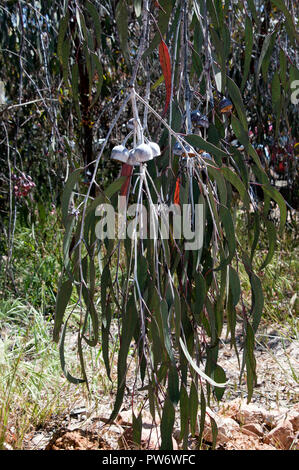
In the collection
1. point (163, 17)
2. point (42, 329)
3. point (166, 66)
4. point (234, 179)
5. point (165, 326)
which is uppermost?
point (163, 17)

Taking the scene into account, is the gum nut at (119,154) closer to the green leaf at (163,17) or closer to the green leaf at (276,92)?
the green leaf at (163,17)

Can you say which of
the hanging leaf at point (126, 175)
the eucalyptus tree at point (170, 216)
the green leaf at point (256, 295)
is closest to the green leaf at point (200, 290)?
the eucalyptus tree at point (170, 216)

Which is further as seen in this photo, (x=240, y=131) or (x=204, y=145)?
(x=240, y=131)

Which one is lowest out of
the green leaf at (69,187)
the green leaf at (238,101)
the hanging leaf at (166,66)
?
the green leaf at (69,187)

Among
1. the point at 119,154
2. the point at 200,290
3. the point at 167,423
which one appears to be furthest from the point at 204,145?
the point at 167,423

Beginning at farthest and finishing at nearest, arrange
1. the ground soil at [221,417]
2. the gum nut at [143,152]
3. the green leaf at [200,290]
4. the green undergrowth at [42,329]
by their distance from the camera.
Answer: the green undergrowth at [42,329], the ground soil at [221,417], the green leaf at [200,290], the gum nut at [143,152]

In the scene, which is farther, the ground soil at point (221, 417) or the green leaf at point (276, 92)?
the ground soil at point (221, 417)

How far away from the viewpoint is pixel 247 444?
175 cm

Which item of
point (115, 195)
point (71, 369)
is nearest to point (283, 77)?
point (115, 195)

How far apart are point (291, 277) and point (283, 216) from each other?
7.08 feet

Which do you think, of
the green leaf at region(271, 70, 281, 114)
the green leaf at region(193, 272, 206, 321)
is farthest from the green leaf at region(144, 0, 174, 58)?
the green leaf at region(193, 272, 206, 321)

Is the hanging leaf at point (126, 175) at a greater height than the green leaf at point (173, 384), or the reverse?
the hanging leaf at point (126, 175)

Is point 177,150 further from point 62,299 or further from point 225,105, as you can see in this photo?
point 62,299

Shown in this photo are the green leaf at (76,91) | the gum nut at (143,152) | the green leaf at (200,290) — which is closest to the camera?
the gum nut at (143,152)
